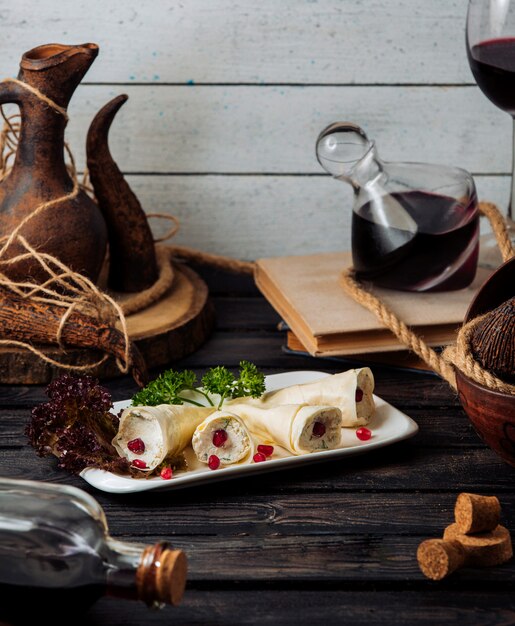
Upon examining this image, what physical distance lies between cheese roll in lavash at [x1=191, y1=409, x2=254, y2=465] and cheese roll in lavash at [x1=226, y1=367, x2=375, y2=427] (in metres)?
0.08

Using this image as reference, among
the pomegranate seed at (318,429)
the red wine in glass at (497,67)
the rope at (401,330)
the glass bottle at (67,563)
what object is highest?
the red wine in glass at (497,67)

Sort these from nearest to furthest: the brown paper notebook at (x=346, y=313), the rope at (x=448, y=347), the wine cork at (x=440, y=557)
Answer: the wine cork at (x=440, y=557)
the rope at (x=448, y=347)
the brown paper notebook at (x=346, y=313)

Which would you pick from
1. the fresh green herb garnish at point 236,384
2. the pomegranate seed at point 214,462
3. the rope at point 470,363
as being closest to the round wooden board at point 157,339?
the fresh green herb garnish at point 236,384

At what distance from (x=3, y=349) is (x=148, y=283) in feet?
1.02

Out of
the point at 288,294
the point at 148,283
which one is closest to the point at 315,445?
the point at 288,294

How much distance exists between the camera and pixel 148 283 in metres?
1.44

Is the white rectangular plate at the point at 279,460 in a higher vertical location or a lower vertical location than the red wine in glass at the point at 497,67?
lower

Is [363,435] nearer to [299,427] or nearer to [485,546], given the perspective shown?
[299,427]

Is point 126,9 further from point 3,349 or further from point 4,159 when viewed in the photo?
point 3,349

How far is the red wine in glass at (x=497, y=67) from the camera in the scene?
1.23 m

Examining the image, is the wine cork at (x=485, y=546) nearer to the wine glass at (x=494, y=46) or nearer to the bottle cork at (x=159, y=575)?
the bottle cork at (x=159, y=575)

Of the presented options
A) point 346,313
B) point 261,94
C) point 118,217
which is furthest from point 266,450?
point 261,94

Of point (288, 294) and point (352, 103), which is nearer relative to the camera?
point (288, 294)

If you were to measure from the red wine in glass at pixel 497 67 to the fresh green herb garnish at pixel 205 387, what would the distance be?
1.81 ft
